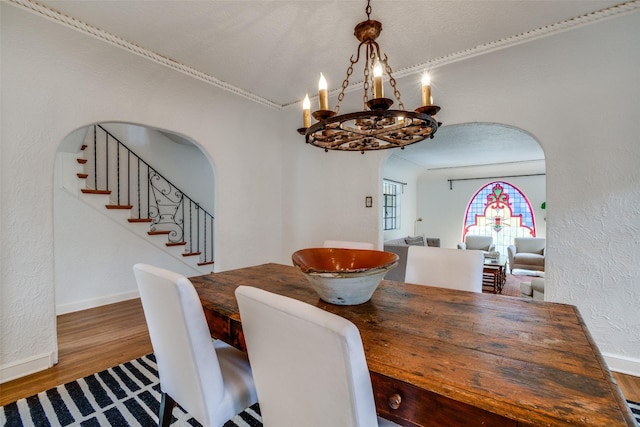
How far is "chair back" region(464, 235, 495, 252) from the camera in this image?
6.62 metres

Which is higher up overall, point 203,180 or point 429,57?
point 429,57

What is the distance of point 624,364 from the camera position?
203cm

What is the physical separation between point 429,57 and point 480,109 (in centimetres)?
64

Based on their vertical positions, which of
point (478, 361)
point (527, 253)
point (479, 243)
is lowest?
→ point (527, 253)

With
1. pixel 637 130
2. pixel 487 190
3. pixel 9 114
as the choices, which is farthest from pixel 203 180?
pixel 487 190

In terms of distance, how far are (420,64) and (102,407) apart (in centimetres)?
346

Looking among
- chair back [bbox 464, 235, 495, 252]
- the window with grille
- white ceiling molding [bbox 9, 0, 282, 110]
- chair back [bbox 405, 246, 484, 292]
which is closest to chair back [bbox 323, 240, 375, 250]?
chair back [bbox 405, 246, 484, 292]

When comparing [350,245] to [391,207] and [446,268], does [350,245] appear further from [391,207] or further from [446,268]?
[391,207]

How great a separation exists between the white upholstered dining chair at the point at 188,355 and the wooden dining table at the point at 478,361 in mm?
165

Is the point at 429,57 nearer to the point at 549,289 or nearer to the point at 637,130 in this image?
the point at 637,130

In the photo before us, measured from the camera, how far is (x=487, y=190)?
7145 mm

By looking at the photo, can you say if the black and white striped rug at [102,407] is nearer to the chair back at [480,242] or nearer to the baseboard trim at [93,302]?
the baseboard trim at [93,302]

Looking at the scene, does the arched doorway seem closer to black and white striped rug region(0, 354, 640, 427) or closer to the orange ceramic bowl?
the orange ceramic bowl

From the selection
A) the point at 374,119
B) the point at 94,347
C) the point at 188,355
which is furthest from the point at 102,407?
the point at 374,119
